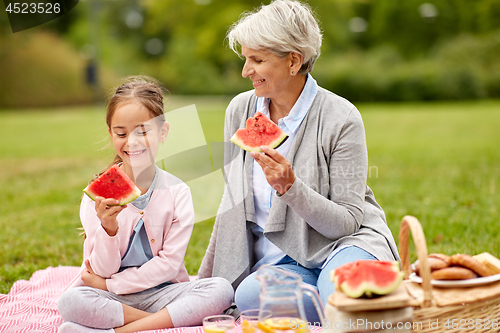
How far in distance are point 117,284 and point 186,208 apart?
590 millimetres

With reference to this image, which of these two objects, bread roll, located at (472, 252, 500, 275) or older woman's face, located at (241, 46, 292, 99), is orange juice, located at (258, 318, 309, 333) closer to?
bread roll, located at (472, 252, 500, 275)

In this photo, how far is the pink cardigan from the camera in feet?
9.46

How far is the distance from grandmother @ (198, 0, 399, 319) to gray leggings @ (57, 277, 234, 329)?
0.16m

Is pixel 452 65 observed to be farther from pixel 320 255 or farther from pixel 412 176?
pixel 320 255

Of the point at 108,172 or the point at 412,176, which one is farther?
the point at 412,176

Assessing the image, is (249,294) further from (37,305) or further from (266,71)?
(37,305)

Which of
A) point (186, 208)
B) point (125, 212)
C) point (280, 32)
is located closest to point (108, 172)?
point (125, 212)

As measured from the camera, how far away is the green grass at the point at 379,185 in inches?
186

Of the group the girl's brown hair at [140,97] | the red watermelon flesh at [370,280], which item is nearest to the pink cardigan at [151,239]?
the girl's brown hair at [140,97]

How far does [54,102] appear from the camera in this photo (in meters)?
31.0

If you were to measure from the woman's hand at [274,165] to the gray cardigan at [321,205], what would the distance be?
0.23 metres

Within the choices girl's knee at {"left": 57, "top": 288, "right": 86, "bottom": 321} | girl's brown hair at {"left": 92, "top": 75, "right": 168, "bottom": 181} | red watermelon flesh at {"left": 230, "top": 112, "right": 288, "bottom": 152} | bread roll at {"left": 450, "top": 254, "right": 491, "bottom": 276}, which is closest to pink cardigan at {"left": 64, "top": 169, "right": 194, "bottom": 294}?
girl's knee at {"left": 57, "top": 288, "right": 86, "bottom": 321}

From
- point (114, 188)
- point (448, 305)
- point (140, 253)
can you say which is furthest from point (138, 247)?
point (448, 305)

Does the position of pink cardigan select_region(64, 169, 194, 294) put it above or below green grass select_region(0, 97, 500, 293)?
above
